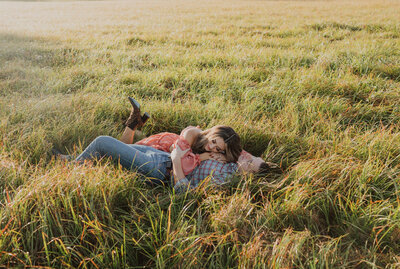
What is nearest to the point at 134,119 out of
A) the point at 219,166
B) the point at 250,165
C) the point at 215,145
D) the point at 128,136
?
the point at 128,136

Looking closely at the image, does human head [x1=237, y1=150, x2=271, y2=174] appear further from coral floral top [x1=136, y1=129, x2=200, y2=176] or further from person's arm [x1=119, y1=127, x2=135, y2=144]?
person's arm [x1=119, y1=127, x2=135, y2=144]

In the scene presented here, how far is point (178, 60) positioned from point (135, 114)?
2584mm

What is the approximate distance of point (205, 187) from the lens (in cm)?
222

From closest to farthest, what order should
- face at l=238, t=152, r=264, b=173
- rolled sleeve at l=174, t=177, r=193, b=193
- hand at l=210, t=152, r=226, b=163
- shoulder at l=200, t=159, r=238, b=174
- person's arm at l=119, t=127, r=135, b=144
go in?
rolled sleeve at l=174, t=177, r=193, b=193
face at l=238, t=152, r=264, b=173
shoulder at l=200, t=159, r=238, b=174
hand at l=210, t=152, r=226, b=163
person's arm at l=119, t=127, r=135, b=144

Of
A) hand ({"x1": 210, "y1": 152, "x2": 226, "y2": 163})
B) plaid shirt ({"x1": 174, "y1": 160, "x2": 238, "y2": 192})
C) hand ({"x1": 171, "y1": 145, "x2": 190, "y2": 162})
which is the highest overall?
hand ({"x1": 171, "y1": 145, "x2": 190, "y2": 162})

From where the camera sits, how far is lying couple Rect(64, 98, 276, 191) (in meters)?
2.62

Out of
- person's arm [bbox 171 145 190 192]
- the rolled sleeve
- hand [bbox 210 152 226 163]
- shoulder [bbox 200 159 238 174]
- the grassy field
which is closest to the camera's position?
the grassy field

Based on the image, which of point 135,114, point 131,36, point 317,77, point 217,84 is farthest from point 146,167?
point 131,36

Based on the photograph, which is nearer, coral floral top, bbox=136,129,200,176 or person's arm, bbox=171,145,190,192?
person's arm, bbox=171,145,190,192

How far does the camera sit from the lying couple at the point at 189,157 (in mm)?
2619

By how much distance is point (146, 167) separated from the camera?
2654 mm

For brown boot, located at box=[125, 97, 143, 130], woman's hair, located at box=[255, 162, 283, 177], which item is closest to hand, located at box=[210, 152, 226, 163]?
woman's hair, located at box=[255, 162, 283, 177]

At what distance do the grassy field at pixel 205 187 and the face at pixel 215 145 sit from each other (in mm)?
423

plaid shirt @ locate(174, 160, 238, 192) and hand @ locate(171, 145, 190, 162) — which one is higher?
hand @ locate(171, 145, 190, 162)
